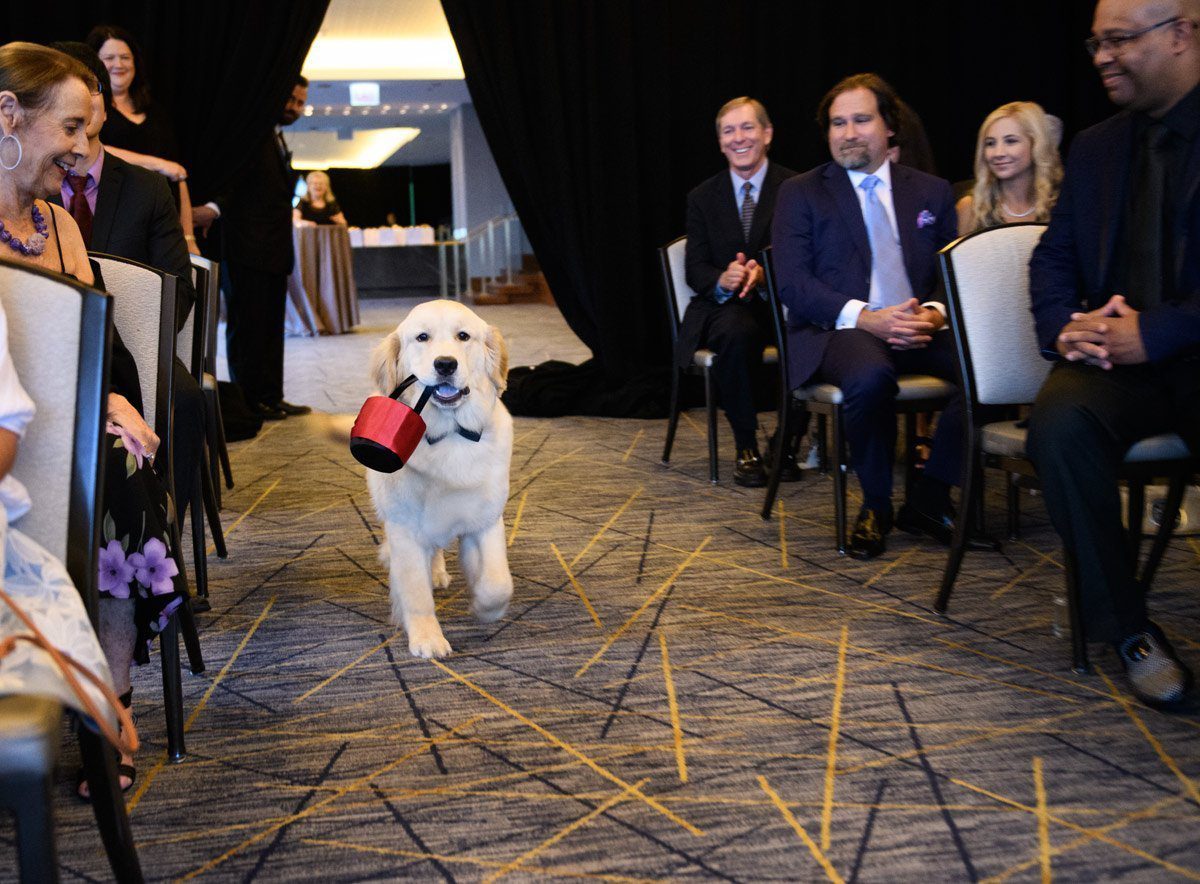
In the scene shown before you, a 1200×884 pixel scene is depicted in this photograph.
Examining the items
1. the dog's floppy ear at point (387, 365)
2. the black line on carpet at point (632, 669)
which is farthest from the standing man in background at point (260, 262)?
the black line on carpet at point (632, 669)

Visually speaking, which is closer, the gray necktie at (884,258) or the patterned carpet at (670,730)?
the patterned carpet at (670,730)

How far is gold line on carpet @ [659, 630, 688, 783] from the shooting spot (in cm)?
223

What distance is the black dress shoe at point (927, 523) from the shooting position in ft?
12.5

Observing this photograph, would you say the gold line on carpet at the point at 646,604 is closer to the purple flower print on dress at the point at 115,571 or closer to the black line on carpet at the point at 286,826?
the black line on carpet at the point at 286,826

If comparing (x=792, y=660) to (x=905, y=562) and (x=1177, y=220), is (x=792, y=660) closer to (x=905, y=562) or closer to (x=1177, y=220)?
(x=905, y=562)

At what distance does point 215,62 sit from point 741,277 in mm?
3259

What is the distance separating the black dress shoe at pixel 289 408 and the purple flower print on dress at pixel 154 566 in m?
4.84

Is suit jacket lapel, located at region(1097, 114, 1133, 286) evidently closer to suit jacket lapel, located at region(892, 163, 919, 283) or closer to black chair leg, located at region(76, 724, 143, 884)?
suit jacket lapel, located at region(892, 163, 919, 283)

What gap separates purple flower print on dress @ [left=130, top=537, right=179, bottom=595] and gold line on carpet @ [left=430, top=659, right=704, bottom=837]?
755 millimetres

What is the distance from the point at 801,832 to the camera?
197 cm

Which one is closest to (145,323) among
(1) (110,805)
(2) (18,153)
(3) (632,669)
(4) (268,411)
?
(2) (18,153)

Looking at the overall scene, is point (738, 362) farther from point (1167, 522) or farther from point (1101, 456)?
point (1101, 456)

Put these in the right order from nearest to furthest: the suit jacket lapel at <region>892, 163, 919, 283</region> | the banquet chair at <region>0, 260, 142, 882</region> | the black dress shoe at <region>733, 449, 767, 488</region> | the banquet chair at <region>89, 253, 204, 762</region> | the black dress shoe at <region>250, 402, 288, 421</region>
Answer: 1. the banquet chair at <region>0, 260, 142, 882</region>
2. the banquet chair at <region>89, 253, 204, 762</region>
3. the suit jacket lapel at <region>892, 163, 919, 283</region>
4. the black dress shoe at <region>733, 449, 767, 488</region>
5. the black dress shoe at <region>250, 402, 288, 421</region>

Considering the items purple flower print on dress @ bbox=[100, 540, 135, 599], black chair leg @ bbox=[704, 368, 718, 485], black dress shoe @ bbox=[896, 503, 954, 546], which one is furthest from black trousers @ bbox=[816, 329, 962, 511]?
purple flower print on dress @ bbox=[100, 540, 135, 599]
